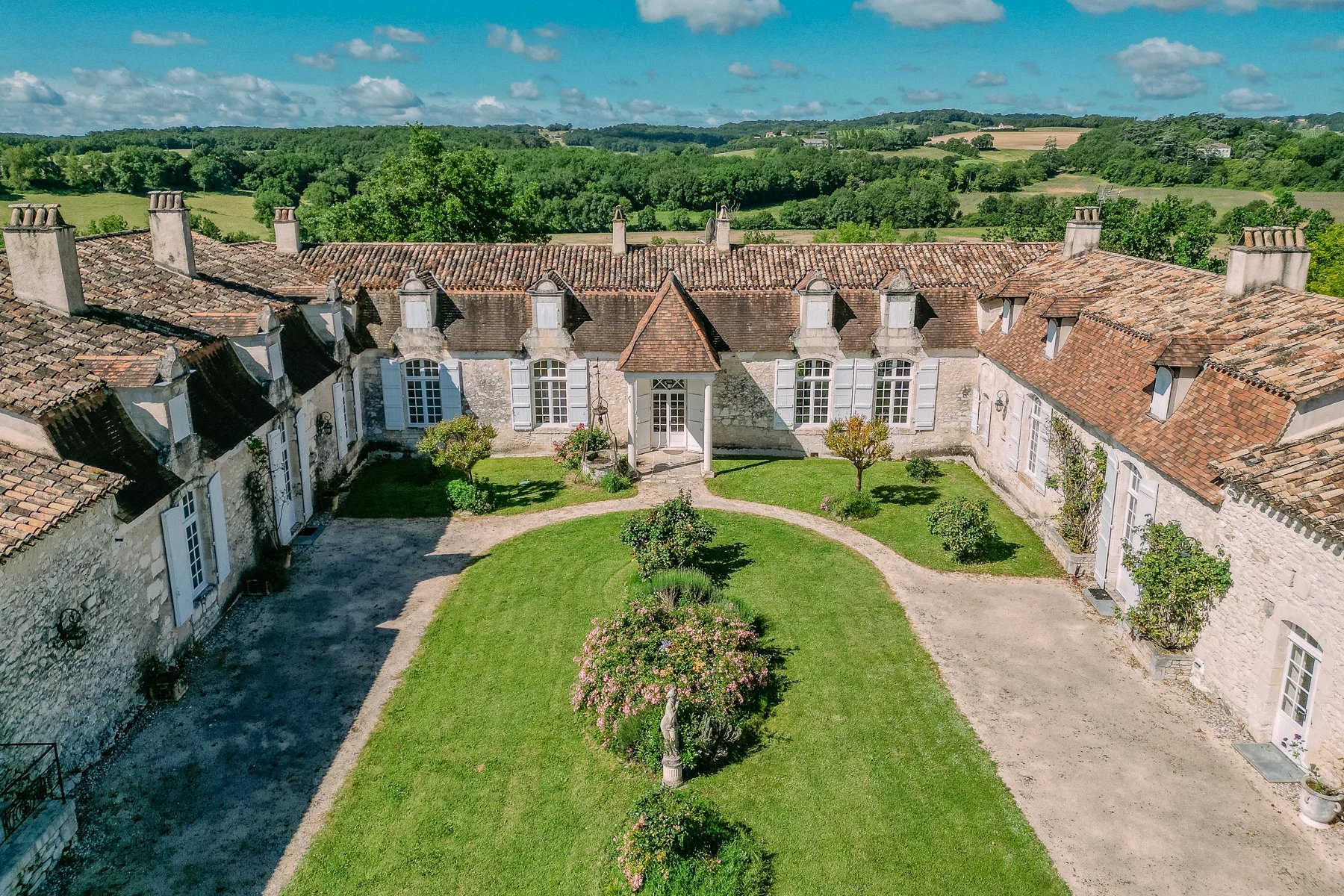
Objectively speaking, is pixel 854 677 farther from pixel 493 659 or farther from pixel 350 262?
pixel 350 262

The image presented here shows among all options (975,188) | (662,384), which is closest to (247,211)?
(662,384)

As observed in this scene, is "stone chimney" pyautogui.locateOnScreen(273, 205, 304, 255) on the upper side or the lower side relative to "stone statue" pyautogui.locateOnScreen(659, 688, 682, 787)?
upper

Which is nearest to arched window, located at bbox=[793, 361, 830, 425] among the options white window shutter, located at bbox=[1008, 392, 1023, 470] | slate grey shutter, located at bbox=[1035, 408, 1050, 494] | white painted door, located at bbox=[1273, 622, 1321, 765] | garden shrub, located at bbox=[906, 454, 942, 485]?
garden shrub, located at bbox=[906, 454, 942, 485]

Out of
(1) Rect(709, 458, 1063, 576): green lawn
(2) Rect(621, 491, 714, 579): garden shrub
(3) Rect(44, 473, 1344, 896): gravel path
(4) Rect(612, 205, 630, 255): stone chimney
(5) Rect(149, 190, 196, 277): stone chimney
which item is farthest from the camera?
(4) Rect(612, 205, 630, 255): stone chimney

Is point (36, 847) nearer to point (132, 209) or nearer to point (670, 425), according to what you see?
point (670, 425)

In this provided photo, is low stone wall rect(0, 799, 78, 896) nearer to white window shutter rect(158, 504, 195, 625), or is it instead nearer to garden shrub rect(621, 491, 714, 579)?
white window shutter rect(158, 504, 195, 625)

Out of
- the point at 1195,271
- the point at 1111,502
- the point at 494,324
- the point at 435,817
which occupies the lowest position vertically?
the point at 435,817

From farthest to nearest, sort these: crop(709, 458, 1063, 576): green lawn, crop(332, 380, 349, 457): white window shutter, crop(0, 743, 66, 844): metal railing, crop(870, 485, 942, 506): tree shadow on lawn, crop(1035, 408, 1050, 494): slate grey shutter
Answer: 1. crop(332, 380, 349, 457): white window shutter
2. crop(870, 485, 942, 506): tree shadow on lawn
3. crop(1035, 408, 1050, 494): slate grey shutter
4. crop(709, 458, 1063, 576): green lawn
5. crop(0, 743, 66, 844): metal railing
